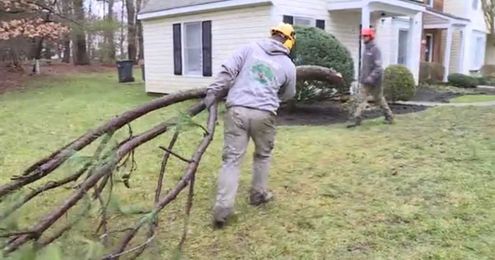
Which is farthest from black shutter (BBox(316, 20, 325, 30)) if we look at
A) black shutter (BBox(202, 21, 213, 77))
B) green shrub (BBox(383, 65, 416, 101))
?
black shutter (BBox(202, 21, 213, 77))

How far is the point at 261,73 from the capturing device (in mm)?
4488

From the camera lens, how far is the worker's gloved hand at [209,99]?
413 cm

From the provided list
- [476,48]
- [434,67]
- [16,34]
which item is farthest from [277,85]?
[476,48]

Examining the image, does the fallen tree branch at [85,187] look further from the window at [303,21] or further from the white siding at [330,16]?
the window at [303,21]

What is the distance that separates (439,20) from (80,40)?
1661 cm

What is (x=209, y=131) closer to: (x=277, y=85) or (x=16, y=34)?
(x=277, y=85)

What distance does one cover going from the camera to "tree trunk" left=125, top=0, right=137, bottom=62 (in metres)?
29.3

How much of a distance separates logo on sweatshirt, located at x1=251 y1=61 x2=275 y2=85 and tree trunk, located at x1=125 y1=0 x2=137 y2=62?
84.4ft

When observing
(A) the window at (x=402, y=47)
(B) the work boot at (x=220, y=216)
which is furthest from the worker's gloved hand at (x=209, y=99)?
(A) the window at (x=402, y=47)

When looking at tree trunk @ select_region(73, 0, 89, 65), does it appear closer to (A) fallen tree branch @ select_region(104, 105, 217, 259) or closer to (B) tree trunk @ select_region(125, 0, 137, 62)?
(B) tree trunk @ select_region(125, 0, 137, 62)

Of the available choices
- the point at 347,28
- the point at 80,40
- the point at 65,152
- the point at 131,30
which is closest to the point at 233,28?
the point at 347,28

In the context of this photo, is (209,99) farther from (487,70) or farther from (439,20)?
(487,70)

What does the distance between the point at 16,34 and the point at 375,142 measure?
13.7 m

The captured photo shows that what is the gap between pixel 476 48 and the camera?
985 inches
